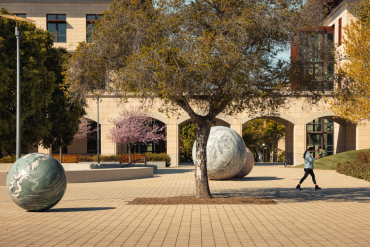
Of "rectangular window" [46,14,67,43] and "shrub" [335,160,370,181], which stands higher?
→ "rectangular window" [46,14,67,43]

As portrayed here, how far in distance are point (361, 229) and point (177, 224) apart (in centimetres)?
395

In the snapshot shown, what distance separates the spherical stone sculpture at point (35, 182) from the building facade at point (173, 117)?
25.2 metres

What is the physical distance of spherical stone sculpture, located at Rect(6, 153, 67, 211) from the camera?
1068 cm

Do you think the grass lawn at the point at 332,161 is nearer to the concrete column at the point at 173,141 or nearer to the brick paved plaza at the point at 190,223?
the concrete column at the point at 173,141

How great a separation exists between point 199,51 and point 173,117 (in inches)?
1100

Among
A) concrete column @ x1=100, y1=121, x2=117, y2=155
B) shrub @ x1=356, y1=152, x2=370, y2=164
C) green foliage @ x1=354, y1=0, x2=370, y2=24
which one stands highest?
green foliage @ x1=354, y1=0, x2=370, y2=24

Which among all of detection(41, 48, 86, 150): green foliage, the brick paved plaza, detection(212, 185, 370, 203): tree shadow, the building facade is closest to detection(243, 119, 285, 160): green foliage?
the building facade

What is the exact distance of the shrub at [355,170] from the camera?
72.7 ft

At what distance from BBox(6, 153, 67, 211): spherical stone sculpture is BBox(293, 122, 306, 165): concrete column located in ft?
102

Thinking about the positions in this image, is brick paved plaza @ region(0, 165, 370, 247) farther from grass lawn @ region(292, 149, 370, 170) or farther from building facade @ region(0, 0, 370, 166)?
building facade @ region(0, 0, 370, 166)

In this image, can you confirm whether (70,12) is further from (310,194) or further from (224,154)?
(310,194)

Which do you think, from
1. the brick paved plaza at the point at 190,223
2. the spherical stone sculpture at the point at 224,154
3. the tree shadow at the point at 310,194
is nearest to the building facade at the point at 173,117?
the spherical stone sculpture at the point at 224,154

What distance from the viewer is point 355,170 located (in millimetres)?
23875

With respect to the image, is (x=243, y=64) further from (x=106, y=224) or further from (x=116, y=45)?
(x=106, y=224)
